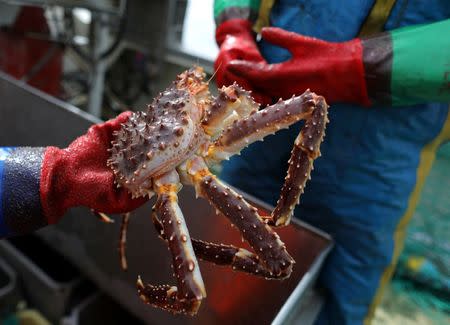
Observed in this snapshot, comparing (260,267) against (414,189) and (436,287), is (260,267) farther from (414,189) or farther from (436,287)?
(436,287)

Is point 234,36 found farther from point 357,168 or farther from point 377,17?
point 357,168

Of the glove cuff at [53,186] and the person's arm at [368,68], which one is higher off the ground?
the person's arm at [368,68]

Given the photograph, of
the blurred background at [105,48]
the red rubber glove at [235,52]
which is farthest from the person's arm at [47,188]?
the blurred background at [105,48]

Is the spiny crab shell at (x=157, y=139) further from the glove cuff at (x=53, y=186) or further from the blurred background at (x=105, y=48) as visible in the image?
the blurred background at (x=105, y=48)

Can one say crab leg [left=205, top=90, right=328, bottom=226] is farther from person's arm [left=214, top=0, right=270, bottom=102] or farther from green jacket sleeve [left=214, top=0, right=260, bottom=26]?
green jacket sleeve [left=214, top=0, right=260, bottom=26]

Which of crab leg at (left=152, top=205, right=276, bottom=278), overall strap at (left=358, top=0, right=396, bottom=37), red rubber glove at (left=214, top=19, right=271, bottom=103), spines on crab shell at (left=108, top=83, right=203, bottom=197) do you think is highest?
overall strap at (left=358, top=0, right=396, bottom=37)

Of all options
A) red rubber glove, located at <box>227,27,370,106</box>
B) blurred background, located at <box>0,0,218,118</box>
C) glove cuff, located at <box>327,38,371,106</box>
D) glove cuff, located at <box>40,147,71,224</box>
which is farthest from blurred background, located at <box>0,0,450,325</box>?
glove cuff, located at <box>40,147,71,224</box>

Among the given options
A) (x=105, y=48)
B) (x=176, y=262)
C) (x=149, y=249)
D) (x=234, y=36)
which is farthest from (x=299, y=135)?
(x=105, y=48)
